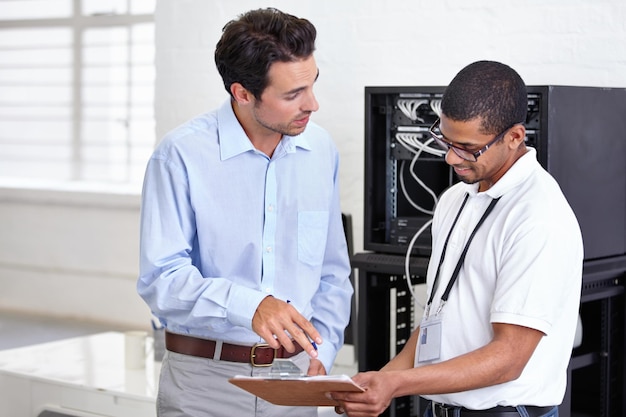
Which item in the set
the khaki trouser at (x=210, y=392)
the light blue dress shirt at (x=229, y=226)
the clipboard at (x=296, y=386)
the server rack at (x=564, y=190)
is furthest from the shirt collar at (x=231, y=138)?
the server rack at (x=564, y=190)

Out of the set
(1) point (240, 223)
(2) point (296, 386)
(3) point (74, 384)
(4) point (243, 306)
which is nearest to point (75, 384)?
(3) point (74, 384)

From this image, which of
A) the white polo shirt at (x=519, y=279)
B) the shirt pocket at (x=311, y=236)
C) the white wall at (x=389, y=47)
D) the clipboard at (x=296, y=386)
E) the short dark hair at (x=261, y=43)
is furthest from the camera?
the white wall at (x=389, y=47)

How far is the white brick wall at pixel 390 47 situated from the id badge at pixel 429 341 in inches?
55.9

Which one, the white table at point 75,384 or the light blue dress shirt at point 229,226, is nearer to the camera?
the light blue dress shirt at point 229,226

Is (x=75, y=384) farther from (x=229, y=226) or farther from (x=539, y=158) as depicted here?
(x=539, y=158)

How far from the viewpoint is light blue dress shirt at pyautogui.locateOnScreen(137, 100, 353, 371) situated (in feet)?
6.03

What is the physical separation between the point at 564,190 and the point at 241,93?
2.92ft

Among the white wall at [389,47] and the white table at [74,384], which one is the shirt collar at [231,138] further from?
the white wall at [389,47]

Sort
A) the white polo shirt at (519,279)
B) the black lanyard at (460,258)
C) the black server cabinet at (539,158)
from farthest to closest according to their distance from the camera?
the black server cabinet at (539,158), the black lanyard at (460,258), the white polo shirt at (519,279)

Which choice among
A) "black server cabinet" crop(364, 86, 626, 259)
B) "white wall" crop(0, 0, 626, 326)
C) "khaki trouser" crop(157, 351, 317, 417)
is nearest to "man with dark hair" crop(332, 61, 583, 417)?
"khaki trouser" crop(157, 351, 317, 417)

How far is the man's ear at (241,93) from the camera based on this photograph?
189cm

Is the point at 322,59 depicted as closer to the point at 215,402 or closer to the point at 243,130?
the point at 243,130

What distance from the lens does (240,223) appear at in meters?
1.92

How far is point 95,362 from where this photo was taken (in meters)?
3.21
